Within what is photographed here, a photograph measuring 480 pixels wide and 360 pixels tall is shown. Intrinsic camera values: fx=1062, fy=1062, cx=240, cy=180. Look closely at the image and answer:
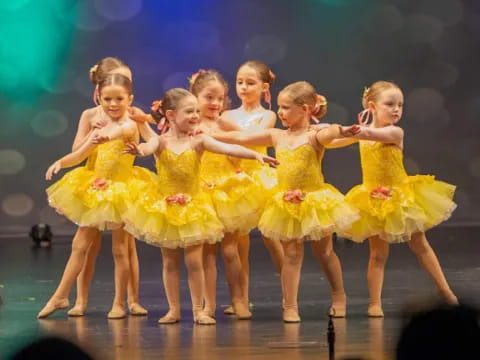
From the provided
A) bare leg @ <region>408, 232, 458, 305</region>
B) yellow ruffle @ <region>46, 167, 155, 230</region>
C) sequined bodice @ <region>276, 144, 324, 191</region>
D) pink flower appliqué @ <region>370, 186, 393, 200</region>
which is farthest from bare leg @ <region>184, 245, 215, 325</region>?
bare leg @ <region>408, 232, 458, 305</region>

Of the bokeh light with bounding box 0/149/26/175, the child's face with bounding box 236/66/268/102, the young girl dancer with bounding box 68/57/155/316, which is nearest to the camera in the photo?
the young girl dancer with bounding box 68/57/155/316

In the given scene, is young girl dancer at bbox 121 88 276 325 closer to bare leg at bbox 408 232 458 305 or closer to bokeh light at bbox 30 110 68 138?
bare leg at bbox 408 232 458 305

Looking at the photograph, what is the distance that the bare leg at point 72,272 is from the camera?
4719mm

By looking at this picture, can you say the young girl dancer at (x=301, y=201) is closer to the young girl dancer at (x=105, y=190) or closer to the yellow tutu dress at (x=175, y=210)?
the yellow tutu dress at (x=175, y=210)

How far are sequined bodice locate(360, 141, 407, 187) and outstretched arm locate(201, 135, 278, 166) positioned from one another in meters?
0.57

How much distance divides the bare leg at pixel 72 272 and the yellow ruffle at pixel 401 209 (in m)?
1.17

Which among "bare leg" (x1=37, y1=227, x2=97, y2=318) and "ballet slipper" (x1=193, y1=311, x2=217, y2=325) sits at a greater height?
"bare leg" (x1=37, y1=227, x2=97, y2=318)

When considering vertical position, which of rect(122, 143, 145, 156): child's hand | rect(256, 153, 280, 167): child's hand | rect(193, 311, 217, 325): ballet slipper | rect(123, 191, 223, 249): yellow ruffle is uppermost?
rect(122, 143, 145, 156): child's hand

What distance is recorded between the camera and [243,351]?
3676 mm

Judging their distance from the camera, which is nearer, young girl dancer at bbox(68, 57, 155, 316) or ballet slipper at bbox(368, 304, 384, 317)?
ballet slipper at bbox(368, 304, 384, 317)

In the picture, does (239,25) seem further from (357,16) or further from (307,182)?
(307,182)

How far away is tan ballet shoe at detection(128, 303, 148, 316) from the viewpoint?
4813 mm

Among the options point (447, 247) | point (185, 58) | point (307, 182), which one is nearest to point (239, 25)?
point (185, 58)

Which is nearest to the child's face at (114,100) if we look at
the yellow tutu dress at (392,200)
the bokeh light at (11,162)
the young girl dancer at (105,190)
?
the young girl dancer at (105,190)
